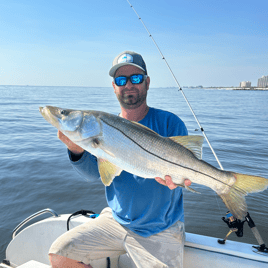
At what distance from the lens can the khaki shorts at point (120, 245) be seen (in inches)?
97.3

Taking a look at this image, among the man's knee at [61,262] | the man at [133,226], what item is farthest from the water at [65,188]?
the man at [133,226]

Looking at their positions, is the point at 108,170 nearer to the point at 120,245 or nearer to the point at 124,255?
the point at 120,245

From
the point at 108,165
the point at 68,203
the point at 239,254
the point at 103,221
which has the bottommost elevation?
the point at 68,203

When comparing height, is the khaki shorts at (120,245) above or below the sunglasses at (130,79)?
below

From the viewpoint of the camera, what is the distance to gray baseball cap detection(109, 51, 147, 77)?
9.82ft

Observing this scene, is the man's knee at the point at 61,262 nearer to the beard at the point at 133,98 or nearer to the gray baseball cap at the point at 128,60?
the beard at the point at 133,98

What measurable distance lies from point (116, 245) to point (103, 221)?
0.31 m

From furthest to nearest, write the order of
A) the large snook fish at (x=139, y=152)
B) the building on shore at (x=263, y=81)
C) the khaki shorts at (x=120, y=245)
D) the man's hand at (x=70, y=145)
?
the building on shore at (x=263, y=81)
the khaki shorts at (x=120, y=245)
the man's hand at (x=70, y=145)
the large snook fish at (x=139, y=152)

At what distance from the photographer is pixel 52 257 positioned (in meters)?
2.45

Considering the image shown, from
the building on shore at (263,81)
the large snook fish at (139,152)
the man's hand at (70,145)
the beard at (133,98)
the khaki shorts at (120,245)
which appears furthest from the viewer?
the building on shore at (263,81)

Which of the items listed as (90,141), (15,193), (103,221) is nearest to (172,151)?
(90,141)

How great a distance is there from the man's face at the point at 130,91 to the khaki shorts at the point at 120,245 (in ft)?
4.92

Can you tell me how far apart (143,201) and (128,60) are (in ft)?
5.83

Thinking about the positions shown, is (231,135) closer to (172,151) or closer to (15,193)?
(15,193)
